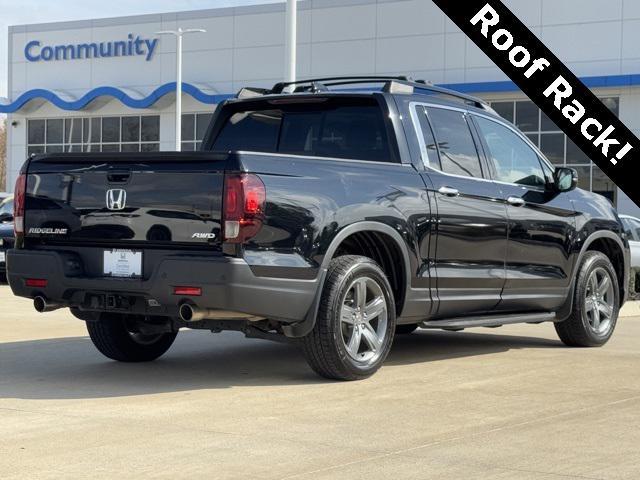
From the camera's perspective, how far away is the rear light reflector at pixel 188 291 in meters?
7.62

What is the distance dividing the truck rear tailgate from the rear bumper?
0.17m

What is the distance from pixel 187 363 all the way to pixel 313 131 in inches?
79.0

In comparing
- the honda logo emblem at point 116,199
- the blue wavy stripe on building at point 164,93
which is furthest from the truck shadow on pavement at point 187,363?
the blue wavy stripe on building at point 164,93

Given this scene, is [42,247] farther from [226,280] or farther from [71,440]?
[71,440]

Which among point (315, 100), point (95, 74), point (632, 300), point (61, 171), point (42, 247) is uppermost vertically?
point (95, 74)

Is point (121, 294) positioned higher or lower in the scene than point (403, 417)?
higher

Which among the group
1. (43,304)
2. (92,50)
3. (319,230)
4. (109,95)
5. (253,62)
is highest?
(92,50)

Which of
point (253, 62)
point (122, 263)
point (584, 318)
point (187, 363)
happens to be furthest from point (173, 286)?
point (253, 62)

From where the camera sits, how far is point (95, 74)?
53.6 m

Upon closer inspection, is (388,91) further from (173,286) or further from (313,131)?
(173,286)

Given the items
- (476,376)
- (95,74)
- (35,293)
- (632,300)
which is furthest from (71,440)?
(95,74)

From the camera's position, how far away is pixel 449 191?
9102 millimetres

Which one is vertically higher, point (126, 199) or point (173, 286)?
point (126, 199)

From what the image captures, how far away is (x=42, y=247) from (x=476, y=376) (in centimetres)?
315
